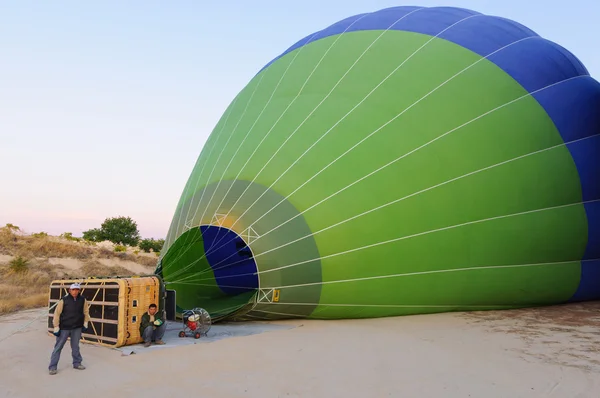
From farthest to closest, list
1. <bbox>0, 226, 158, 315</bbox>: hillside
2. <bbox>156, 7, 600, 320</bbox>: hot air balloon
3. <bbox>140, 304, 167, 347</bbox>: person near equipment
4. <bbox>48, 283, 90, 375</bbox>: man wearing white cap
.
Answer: <bbox>0, 226, 158, 315</bbox>: hillside → <bbox>156, 7, 600, 320</bbox>: hot air balloon → <bbox>140, 304, 167, 347</bbox>: person near equipment → <bbox>48, 283, 90, 375</bbox>: man wearing white cap

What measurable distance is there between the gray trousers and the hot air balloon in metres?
1.10

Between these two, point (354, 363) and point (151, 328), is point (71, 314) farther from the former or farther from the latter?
point (354, 363)

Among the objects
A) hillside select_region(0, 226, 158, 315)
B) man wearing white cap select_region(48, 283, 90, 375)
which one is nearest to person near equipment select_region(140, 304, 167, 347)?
man wearing white cap select_region(48, 283, 90, 375)

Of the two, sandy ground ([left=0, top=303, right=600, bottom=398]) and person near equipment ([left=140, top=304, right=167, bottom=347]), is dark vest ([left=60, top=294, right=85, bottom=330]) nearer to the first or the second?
sandy ground ([left=0, top=303, right=600, bottom=398])

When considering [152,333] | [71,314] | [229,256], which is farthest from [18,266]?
[71,314]

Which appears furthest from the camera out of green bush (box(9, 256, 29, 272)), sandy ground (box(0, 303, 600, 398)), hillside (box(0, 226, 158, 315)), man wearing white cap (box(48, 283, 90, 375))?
green bush (box(9, 256, 29, 272))

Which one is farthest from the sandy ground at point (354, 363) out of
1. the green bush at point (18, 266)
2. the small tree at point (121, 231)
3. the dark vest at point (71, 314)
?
the small tree at point (121, 231)

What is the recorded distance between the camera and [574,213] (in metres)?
6.37

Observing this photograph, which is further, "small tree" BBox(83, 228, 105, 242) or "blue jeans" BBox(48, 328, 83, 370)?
"small tree" BBox(83, 228, 105, 242)

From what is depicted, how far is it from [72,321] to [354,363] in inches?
106

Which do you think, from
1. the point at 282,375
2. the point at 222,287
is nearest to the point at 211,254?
the point at 222,287

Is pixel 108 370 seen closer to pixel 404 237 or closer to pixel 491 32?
Result: pixel 404 237

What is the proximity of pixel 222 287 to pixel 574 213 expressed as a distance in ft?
16.6

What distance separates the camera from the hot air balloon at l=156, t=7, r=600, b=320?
19.0 ft
